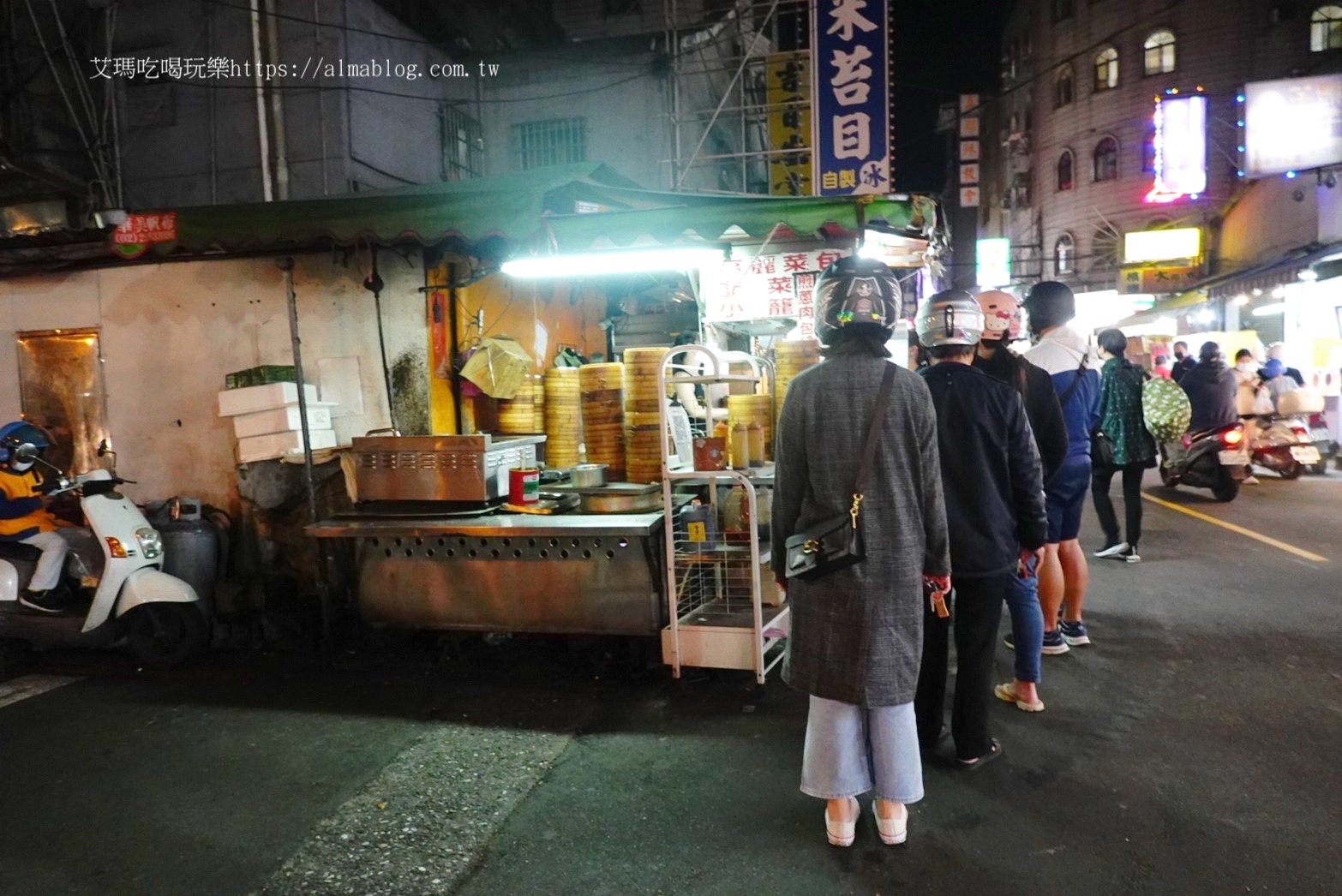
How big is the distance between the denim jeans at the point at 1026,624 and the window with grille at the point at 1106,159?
3469cm

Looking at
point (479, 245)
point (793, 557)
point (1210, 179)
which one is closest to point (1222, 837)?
point (793, 557)

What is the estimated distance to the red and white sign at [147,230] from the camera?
6211mm

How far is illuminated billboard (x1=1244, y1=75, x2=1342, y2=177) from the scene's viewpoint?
15.5m

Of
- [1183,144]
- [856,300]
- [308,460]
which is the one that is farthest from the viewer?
[1183,144]

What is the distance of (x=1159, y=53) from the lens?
3103cm

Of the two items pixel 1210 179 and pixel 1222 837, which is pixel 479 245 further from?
pixel 1210 179

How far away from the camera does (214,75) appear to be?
13.8 metres

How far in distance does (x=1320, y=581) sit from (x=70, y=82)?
18.9 m

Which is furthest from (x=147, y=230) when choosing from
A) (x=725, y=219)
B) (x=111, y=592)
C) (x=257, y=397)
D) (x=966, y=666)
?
(x=966, y=666)

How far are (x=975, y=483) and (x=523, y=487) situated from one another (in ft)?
10.6

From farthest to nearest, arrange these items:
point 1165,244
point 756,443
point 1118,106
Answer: point 1118,106
point 1165,244
point 756,443

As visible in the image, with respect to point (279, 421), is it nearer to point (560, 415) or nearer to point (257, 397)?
point (257, 397)

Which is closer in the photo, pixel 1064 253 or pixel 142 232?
pixel 142 232

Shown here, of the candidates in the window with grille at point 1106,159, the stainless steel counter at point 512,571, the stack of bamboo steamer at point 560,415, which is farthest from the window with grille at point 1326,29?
the stainless steel counter at point 512,571
